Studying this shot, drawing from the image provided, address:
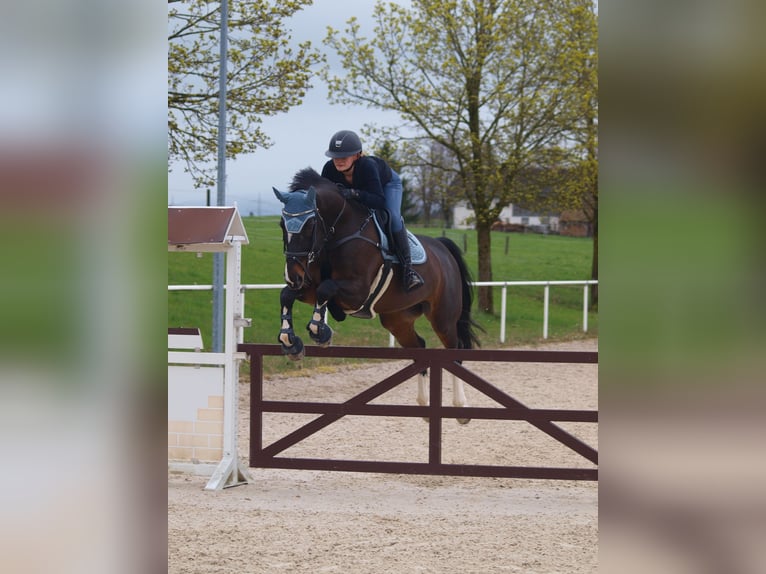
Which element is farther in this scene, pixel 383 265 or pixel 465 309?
pixel 465 309

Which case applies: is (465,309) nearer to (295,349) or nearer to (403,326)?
(403,326)

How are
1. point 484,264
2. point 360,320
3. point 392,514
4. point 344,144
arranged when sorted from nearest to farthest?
1. point 392,514
2. point 344,144
3. point 360,320
4. point 484,264

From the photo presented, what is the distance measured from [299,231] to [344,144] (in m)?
0.83

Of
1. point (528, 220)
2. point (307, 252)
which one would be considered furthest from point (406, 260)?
point (528, 220)

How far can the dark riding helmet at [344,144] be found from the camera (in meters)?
5.81

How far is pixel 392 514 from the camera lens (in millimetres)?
5164

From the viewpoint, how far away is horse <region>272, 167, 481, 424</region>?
5.40 m

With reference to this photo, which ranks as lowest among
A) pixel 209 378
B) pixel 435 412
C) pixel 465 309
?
pixel 435 412

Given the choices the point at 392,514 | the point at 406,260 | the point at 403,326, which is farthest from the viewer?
the point at 403,326

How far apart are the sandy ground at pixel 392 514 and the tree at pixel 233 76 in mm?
3936

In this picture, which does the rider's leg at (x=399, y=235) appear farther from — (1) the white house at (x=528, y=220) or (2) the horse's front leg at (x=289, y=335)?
(1) the white house at (x=528, y=220)
